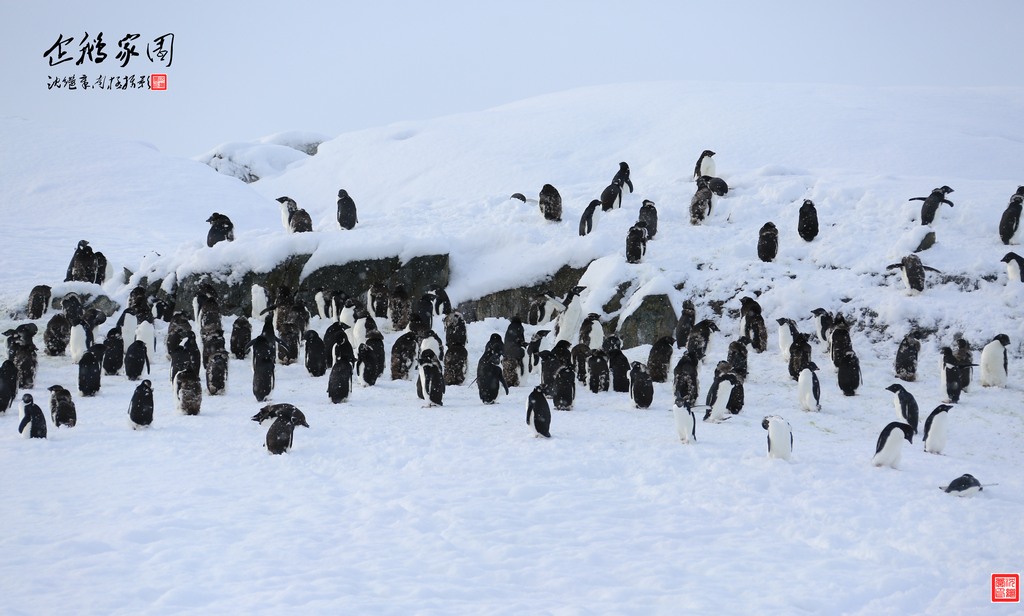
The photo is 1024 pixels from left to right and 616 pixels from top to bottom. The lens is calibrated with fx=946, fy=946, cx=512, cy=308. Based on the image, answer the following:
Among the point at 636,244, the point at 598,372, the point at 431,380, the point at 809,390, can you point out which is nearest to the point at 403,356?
the point at 431,380

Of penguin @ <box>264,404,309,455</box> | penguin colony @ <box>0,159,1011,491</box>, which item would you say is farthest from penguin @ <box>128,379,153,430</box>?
penguin @ <box>264,404,309,455</box>

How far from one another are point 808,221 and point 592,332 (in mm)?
4888

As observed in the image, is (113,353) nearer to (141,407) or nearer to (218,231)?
(141,407)

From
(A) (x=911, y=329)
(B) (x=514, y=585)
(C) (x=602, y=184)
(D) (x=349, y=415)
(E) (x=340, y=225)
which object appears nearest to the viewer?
(B) (x=514, y=585)

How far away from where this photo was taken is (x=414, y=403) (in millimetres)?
11906

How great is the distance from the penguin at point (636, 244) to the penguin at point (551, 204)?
2248 mm

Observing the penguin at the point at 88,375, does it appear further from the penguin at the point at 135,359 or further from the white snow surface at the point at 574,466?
the penguin at the point at 135,359

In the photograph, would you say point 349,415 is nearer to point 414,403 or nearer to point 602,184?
point 414,403

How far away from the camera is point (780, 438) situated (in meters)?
9.16

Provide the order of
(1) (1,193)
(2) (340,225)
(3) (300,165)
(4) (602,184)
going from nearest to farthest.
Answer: (2) (340,225) → (4) (602,184) → (1) (1,193) → (3) (300,165)

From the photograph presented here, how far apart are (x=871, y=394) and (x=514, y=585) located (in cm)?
748

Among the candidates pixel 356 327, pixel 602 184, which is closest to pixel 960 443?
pixel 356 327

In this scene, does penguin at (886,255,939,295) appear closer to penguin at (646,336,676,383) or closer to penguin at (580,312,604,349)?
penguin at (646,336,676,383)

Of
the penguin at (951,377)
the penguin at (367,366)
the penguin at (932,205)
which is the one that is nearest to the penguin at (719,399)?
the penguin at (951,377)
